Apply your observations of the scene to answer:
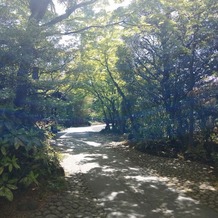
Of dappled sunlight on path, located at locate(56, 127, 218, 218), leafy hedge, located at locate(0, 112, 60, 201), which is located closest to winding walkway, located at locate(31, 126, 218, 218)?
dappled sunlight on path, located at locate(56, 127, 218, 218)

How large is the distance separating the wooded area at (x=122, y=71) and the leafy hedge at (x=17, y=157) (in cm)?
2

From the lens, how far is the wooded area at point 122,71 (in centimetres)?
553

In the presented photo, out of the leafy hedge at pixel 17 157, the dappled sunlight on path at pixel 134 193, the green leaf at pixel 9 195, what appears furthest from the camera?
the dappled sunlight on path at pixel 134 193

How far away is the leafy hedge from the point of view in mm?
4641

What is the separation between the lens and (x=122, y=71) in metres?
14.0

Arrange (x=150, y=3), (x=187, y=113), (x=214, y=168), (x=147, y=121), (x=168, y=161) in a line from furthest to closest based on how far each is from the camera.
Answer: (x=147, y=121) < (x=187, y=113) < (x=168, y=161) < (x=150, y=3) < (x=214, y=168)

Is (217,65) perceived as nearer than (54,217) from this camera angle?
No

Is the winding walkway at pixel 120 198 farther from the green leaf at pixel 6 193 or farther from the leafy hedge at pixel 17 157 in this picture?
the leafy hedge at pixel 17 157

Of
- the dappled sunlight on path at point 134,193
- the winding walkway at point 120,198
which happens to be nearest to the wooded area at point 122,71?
the winding walkway at point 120,198

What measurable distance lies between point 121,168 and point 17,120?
4.49 metres

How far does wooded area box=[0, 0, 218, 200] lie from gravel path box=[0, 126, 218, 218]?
931mm

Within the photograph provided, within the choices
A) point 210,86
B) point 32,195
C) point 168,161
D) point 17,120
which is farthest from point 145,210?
point 210,86

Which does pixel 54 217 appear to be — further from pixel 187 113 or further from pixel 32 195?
pixel 187 113

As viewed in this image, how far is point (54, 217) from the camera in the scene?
4.44 metres
